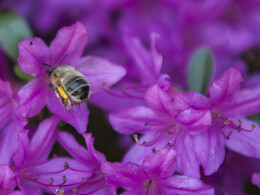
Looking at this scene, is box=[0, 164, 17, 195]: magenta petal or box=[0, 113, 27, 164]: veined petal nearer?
box=[0, 164, 17, 195]: magenta petal

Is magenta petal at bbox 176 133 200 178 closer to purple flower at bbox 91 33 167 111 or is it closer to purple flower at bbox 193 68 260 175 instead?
purple flower at bbox 193 68 260 175

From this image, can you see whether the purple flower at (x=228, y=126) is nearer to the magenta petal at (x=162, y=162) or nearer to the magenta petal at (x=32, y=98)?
the magenta petal at (x=162, y=162)

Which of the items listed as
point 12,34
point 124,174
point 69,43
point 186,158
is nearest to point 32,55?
point 69,43

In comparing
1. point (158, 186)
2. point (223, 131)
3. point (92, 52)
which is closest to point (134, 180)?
point (158, 186)

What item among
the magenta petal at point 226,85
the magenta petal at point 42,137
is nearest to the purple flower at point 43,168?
the magenta petal at point 42,137

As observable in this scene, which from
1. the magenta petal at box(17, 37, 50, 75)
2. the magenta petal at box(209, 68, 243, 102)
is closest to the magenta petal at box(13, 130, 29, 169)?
the magenta petal at box(17, 37, 50, 75)

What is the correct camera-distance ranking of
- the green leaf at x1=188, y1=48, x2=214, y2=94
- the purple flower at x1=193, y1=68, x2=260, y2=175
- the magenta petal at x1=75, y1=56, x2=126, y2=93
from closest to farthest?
the purple flower at x1=193, y1=68, x2=260, y2=175 → the magenta petal at x1=75, y1=56, x2=126, y2=93 → the green leaf at x1=188, y1=48, x2=214, y2=94

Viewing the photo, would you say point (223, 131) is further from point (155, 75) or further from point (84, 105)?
point (84, 105)
